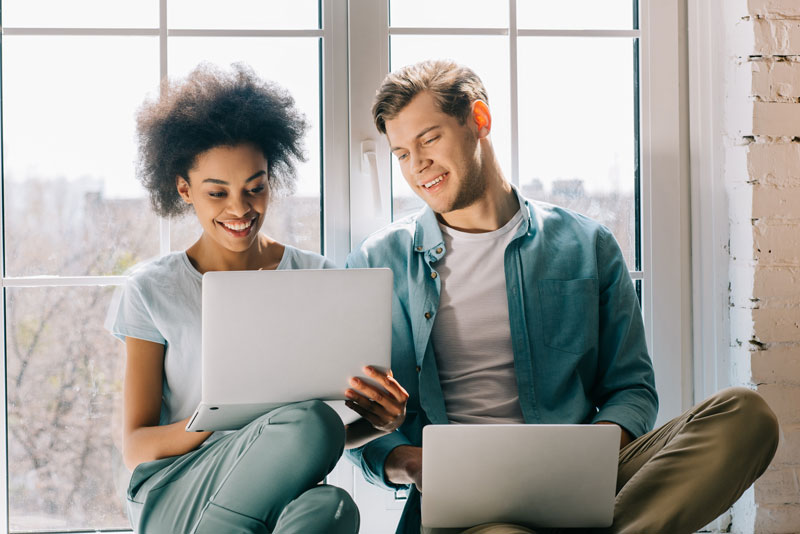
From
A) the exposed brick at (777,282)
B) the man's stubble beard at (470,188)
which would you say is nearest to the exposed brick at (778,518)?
the exposed brick at (777,282)

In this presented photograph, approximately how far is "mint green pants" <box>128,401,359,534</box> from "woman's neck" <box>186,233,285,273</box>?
0.48m

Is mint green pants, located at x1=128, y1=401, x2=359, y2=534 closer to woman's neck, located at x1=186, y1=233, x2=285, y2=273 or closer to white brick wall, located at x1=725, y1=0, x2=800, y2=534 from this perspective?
woman's neck, located at x1=186, y1=233, x2=285, y2=273

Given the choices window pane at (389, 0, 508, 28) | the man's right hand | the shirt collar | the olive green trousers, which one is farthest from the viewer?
window pane at (389, 0, 508, 28)

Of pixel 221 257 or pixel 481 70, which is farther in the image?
pixel 481 70

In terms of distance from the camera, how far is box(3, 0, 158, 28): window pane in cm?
170

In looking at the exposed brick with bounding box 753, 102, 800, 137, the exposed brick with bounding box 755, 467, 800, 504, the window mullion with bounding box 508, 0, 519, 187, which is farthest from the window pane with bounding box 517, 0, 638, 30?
the exposed brick with bounding box 755, 467, 800, 504

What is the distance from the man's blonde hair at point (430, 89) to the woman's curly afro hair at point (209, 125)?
0.20 metres

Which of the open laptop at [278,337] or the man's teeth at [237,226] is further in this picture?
the man's teeth at [237,226]

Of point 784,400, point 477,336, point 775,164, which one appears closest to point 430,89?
point 477,336

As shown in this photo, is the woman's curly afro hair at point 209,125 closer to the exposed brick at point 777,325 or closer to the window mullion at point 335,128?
the window mullion at point 335,128

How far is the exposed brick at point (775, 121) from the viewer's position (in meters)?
1.65

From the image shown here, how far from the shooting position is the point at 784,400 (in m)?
1.65

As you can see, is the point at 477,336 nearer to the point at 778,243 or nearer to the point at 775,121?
the point at 778,243

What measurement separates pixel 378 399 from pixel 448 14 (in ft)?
3.13
